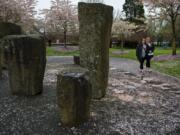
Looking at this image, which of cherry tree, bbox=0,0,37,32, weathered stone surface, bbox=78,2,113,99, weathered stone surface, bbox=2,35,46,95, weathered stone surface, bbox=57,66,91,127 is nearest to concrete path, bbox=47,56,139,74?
weathered stone surface, bbox=78,2,113,99

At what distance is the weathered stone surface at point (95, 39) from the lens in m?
7.27

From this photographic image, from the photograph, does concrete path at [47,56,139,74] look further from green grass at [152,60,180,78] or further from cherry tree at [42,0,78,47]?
cherry tree at [42,0,78,47]

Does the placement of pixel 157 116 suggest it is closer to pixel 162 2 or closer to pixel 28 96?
pixel 28 96

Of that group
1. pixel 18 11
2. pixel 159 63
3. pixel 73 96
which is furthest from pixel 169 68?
pixel 18 11

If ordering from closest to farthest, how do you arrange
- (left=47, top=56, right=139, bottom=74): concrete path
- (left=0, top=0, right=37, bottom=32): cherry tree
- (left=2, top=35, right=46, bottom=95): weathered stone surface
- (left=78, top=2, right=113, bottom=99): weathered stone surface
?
(left=2, top=35, right=46, bottom=95): weathered stone surface, (left=78, top=2, right=113, bottom=99): weathered stone surface, (left=47, top=56, right=139, bottom=74): concrete path, (left=0, top=0, right=37, bottom=32): cherry tree

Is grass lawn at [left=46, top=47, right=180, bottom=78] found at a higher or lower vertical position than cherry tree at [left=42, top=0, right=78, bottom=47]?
lower

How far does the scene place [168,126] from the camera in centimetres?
588

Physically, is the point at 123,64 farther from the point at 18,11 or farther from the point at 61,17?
the point at 61,17

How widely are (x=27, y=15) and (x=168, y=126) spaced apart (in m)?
30.3

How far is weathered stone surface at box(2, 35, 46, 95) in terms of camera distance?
22.4 ft

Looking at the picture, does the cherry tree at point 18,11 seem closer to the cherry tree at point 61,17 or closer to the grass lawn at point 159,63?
the cherry tree at point 61,17

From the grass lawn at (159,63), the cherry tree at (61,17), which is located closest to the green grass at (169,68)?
the grass lawn at (159,63)

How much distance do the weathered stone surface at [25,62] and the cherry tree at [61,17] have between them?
2841cm

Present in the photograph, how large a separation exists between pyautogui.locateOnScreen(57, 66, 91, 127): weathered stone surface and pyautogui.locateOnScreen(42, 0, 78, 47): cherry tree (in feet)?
98.3
